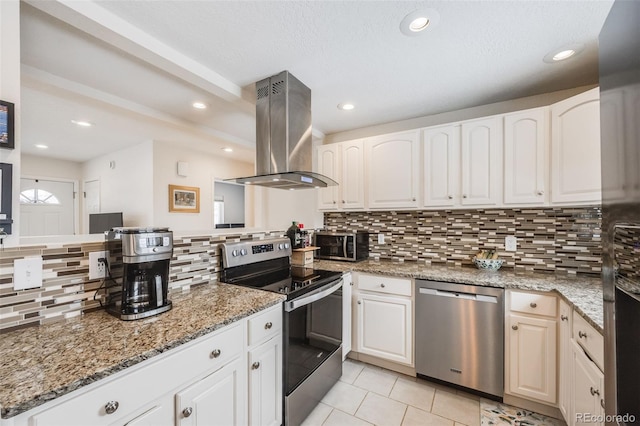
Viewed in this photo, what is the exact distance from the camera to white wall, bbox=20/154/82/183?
181 inches

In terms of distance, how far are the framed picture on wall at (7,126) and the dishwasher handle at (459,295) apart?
2482 mm

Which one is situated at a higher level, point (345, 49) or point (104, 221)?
point (345, 49)

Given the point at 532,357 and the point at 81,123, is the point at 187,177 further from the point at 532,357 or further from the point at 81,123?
the point at 532,357

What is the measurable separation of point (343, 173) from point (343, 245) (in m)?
0.76

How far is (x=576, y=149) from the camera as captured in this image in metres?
1.88

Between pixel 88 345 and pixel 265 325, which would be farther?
pixel 265 325

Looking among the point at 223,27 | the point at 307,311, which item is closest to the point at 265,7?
the point at 223,27

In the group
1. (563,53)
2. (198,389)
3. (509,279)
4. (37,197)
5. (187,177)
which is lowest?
(198,389)

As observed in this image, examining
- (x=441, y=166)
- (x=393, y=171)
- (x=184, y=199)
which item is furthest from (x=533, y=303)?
(x=184, y=199)

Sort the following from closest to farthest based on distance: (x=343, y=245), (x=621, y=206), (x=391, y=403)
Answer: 1. (x=621, y=206)
2. (x=391, y=403)
3. (x=343, y=245)

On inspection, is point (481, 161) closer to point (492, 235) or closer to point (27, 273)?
point (492, 235)

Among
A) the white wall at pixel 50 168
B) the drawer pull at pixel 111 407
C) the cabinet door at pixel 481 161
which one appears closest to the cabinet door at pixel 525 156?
the cabinet door at pixel 481 161

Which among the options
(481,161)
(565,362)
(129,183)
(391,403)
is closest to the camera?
(565,362)

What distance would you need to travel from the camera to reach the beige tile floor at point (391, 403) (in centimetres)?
182
